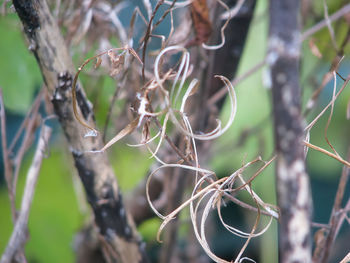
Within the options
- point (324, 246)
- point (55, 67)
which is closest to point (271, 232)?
point (324, 246)

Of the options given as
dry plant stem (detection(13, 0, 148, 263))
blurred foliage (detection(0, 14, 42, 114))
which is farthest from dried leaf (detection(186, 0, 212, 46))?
blurred foliage (detection(0, 14, 42, 114))

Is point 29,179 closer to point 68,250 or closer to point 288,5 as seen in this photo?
point 288,5

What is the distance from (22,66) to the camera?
0.47m

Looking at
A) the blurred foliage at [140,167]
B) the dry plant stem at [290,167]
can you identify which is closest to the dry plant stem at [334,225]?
the dry plant stem at [290,167]

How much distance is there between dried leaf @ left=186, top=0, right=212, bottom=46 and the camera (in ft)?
0.86

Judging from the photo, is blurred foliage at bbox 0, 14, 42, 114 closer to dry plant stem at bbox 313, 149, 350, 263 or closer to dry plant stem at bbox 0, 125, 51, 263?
dry plant stem at bbox 0, 125, 51, 263

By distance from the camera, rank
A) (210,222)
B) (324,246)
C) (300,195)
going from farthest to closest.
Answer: (210,222)
(324,246)
(300,195)

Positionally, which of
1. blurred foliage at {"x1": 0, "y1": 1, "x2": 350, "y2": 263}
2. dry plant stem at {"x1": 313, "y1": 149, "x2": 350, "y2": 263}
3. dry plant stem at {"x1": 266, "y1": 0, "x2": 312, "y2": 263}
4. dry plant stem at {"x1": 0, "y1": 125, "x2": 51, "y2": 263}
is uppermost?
dry plant stem at {"x1": 266, "y1": 0, "x2": 312, "y2": 263}

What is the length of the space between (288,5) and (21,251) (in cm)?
25

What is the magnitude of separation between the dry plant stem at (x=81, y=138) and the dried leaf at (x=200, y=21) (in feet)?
0.27

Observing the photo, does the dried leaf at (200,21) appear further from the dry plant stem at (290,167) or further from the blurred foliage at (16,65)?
the blurred foliage at (16,65)

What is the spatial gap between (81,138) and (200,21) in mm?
104

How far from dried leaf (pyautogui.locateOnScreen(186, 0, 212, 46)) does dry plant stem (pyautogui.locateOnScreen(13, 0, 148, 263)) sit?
8cm

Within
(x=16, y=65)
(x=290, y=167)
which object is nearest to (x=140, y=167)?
(x=16, y=65)
